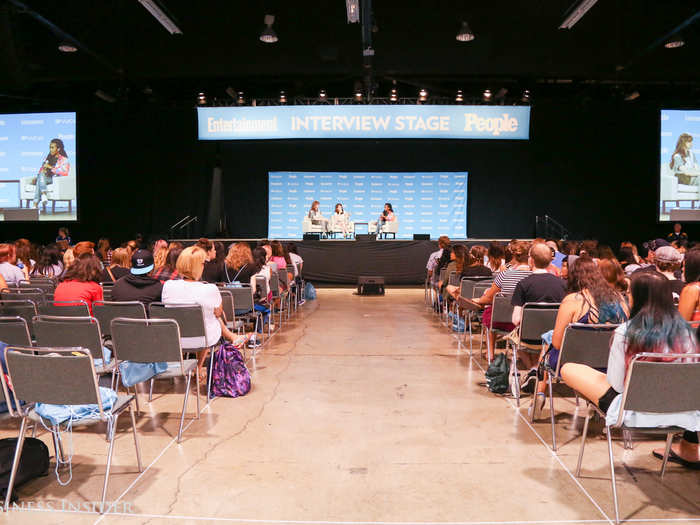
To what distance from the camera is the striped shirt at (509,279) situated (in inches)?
176

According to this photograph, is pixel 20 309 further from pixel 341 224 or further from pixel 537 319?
pixel 341 224

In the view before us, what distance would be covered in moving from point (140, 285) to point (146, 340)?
976 millimetres

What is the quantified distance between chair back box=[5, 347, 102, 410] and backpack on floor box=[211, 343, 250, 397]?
175 centimetres

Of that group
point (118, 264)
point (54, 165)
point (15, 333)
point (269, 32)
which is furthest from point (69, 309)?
point (54, 165)

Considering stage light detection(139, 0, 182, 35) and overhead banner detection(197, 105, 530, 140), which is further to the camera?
overhead banner detection(197, 105, 530, 140)

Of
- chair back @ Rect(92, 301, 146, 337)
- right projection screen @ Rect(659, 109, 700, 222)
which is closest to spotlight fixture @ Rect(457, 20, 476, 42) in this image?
right projection screen @ Rect(659, 109, 700, 222)

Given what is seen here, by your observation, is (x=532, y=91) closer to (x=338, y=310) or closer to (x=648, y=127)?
(x=648, y=127)

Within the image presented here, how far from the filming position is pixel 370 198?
1467cm

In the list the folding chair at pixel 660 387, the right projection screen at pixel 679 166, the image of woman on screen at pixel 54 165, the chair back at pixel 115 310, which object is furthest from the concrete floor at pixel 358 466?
the right projection screen at pixel 679 166

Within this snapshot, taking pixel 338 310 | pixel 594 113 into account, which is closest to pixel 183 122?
pixel 338 310

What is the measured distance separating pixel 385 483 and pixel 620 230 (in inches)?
532

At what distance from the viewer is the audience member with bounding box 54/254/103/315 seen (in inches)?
148

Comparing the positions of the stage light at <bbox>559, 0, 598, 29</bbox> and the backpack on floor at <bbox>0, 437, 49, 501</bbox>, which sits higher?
the stage light at <bbox>559, 0, 598, 29</bbox>

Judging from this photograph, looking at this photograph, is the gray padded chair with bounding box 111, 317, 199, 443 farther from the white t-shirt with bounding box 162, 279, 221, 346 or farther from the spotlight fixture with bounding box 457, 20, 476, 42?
the spotlight fixture with bounding box 457, 20, 476, 42
